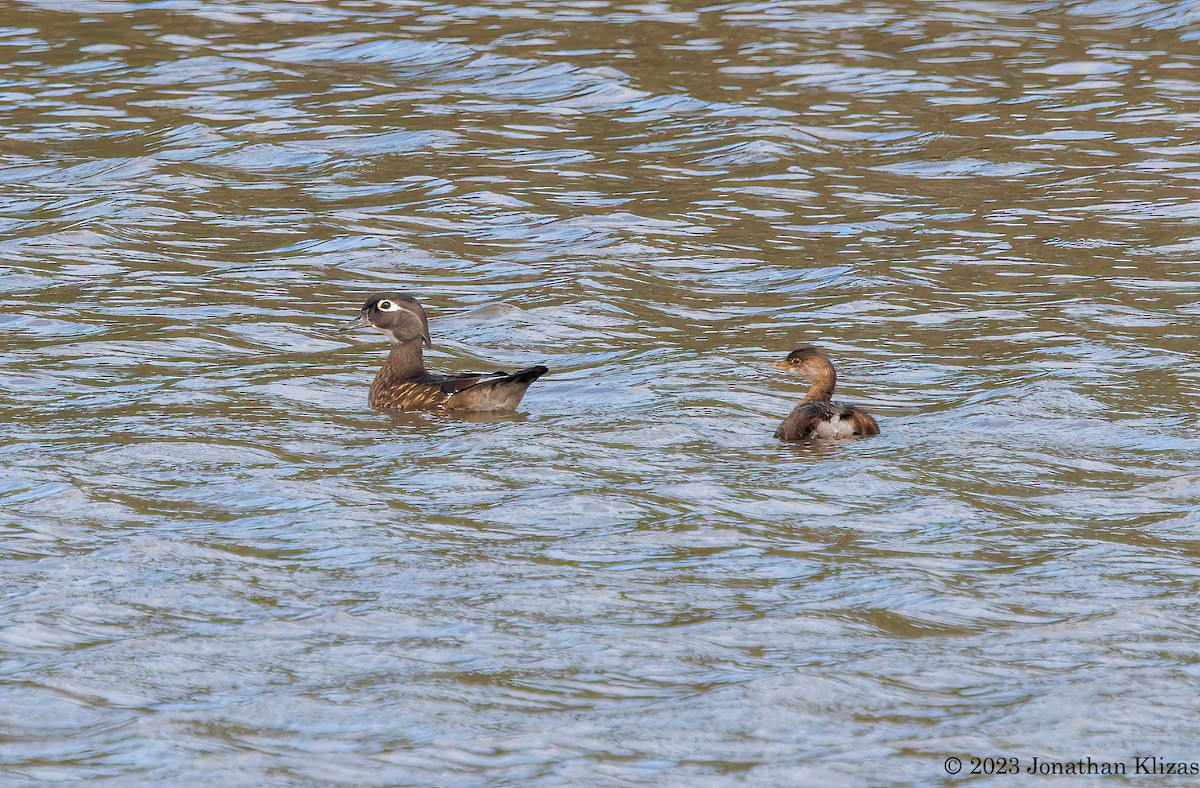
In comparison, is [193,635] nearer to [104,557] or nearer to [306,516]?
[104,557]

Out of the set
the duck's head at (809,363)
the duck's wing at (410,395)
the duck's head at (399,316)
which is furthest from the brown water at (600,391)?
the duck's head at (399,316)

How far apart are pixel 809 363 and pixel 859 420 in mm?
904

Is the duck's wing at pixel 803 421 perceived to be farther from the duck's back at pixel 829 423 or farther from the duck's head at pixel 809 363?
the duck's head at pixel 809 363

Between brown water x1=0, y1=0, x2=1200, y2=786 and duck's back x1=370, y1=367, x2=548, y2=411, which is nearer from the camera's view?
brown water x1=0, y1=0, x2=1200, y2=786

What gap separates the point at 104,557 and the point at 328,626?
4.90 ft

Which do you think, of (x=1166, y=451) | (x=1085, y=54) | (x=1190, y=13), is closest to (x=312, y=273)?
(x=1166, y=451)

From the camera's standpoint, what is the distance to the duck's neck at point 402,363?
1295 centimetres

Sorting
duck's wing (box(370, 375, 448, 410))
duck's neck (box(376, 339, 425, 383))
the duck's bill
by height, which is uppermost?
the duck's bill

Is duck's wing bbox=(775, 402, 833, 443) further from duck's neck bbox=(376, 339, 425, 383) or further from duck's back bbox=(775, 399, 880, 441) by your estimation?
duck's neck bbox=(376, 339, 425, 383)

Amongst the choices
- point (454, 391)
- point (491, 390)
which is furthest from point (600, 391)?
point (454, 391)

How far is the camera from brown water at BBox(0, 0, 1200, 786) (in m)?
7.12

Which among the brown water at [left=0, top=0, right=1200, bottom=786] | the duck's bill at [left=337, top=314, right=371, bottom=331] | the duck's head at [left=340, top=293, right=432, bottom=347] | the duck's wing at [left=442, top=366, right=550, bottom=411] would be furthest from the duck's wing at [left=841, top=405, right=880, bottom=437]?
the duck's bill at [left=337, top=314, right=371, bottom=331]

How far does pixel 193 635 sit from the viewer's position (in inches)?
308

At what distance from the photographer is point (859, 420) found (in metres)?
11.2
